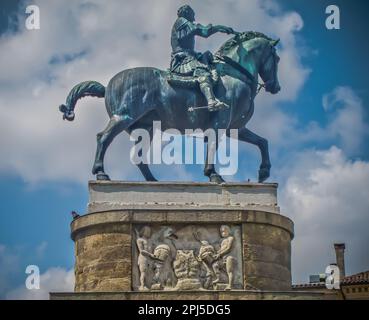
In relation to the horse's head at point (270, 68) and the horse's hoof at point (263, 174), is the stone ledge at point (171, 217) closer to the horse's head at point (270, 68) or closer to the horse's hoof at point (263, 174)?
the horse's hoof at point (263, 174)

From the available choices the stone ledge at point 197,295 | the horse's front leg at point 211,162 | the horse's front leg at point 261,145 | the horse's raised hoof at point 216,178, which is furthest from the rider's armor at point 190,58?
the stone ledge at point 197,295

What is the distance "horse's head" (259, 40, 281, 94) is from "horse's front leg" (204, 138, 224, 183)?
299 cm

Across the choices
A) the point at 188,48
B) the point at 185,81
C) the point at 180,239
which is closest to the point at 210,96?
the point at 185,81

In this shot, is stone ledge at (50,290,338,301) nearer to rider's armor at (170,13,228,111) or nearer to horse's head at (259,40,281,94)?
rider's armor at (170,13,228,111)

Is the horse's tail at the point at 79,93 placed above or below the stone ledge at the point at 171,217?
above

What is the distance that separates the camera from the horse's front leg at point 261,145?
108 feet

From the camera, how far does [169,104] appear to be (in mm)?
32219

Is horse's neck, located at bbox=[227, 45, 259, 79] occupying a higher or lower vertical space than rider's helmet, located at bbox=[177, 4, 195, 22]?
lower

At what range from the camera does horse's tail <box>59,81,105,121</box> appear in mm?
32469

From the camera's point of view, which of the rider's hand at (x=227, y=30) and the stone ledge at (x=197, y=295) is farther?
the rider's hand at (x=227, y=30)

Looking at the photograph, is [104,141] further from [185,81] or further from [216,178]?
[216,178]

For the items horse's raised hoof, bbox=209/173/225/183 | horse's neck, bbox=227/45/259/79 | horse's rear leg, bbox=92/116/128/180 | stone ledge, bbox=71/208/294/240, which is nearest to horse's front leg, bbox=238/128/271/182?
horse's raised hoof, bbox=209/173/225/183

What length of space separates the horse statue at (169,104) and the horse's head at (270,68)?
761mm

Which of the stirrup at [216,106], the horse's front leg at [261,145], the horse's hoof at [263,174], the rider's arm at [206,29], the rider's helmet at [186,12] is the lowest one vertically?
the horse's hoof at [263,174]
